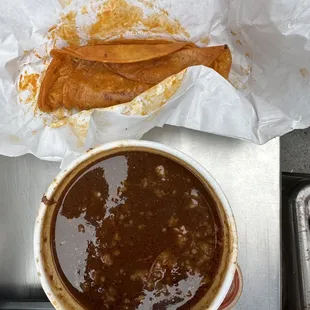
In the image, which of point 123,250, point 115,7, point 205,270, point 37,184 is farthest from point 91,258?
point 115,7

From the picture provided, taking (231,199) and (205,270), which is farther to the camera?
(231,199)

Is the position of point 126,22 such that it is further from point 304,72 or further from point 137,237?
point 137,237

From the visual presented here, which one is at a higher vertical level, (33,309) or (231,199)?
(231,199)

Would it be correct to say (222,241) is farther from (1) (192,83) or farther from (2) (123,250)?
(1) (192,83)

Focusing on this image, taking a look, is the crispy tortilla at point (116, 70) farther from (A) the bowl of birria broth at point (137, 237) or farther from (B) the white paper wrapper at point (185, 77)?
(A) the bowl of birria broth at point (137, 237)

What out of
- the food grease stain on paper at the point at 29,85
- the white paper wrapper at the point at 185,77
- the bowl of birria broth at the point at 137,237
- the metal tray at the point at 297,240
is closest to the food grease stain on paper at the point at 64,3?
the white paper wrapper at the point at 185,77

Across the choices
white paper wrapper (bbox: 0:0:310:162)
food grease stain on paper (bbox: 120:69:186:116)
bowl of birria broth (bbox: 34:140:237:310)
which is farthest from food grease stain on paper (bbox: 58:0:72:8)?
bowl of birria broth (bbox: 34:140:237:310)

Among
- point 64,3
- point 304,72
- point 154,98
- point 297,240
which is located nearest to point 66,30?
point 64,3

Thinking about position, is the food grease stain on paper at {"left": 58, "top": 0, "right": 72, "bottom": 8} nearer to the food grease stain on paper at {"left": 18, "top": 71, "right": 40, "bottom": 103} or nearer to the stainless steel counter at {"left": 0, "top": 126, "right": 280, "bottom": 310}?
the food grease stain on paper at {"left": 18, "top": 71, "right": 40, "bottom": 103}
